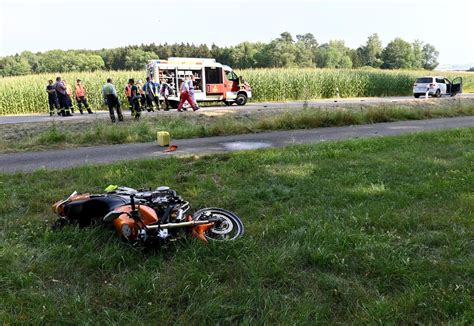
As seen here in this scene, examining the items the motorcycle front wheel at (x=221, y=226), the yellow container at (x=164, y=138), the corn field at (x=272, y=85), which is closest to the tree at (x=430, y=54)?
the corn field at (x=272, y=85)

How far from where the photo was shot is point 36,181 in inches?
281

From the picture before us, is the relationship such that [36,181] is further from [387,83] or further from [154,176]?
[387,83]

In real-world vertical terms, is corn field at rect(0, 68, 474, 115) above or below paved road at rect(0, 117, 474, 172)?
above

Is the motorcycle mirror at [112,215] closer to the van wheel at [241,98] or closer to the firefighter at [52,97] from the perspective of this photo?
the firefighter at [52,97]

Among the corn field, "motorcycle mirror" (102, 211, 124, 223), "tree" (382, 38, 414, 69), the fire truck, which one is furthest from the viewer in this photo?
"tree" (382, 38, 414, 69)

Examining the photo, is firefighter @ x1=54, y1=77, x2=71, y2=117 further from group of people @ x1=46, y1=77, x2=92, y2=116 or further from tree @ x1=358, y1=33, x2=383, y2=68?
tree @ x1=358, y1=33, x2=383, y2=68

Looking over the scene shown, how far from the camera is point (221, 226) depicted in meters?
4.59

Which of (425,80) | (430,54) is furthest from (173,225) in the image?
(430,54)

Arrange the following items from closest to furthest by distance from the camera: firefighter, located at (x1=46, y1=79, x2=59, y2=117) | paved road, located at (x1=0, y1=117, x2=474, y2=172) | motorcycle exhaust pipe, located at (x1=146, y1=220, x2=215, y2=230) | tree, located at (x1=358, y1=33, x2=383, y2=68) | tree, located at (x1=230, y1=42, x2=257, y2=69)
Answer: motorcycle exhaust pipe, located at (x1=146, y1=220, x2=215, y2=230)
paved road, located at (x1=0, y1=117, x2=474, y2=172)
firefighter, located at (x1=46, y1=79, x2=59, y2=117)
tree, located at (x1=230, y1=42, x2=257, y2=69)
tree, located at (x1=358, y1=33, x2=383, y2=68)

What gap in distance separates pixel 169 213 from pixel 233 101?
76.5 feet

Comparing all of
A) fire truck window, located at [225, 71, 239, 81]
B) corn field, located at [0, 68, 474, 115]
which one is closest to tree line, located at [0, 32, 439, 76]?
corn field, located at [0, 68, 474, 115]

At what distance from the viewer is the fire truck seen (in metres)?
24.7

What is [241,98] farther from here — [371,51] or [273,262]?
[371,51]

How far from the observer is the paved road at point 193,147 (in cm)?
941
